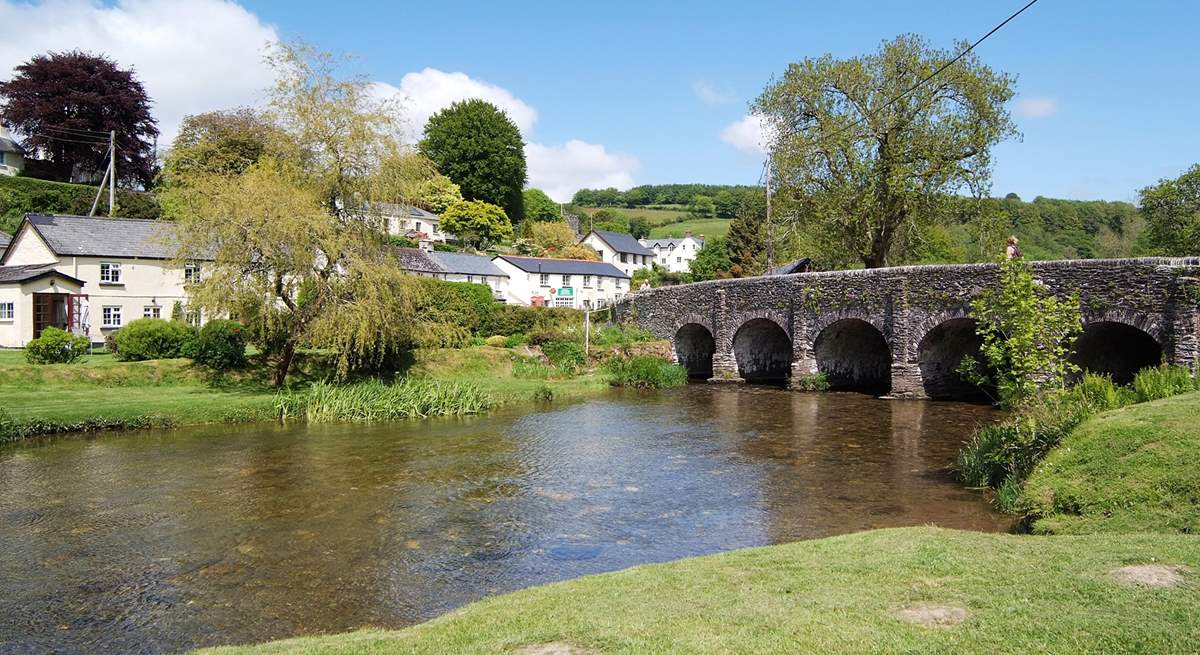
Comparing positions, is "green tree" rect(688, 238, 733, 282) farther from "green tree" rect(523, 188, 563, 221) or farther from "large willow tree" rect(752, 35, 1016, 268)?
"green tree" rect(523, 188, 563, 221)

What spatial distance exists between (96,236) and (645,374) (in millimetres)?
25085

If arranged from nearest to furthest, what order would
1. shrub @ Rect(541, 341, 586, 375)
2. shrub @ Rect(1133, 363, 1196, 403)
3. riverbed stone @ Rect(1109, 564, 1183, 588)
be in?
1. riverbed stone @ Rect(1109, 564, 1183, 588)
2. shrub @ Rect(1133, 363, 1196, 403)
3. shrub @ Rect(541, 341, 586, 375)

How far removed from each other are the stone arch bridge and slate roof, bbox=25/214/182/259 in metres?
22.9

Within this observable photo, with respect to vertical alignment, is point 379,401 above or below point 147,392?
below

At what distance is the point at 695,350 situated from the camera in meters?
38.9

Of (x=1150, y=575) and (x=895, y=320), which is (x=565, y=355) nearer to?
(x=895, y=320)


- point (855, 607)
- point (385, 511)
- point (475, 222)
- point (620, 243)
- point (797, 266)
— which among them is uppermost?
point (475, 222)

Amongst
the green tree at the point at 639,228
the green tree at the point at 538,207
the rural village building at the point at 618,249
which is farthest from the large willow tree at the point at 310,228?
the green tree at the point at 639,228

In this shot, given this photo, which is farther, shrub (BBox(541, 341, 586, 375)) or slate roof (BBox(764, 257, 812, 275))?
slate roof (BBox(764, 257, 812, 275))

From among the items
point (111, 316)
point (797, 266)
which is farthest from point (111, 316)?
point (797, 266)

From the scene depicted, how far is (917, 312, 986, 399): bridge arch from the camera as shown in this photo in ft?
88.2

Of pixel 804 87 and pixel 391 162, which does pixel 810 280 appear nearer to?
pixel 804 87

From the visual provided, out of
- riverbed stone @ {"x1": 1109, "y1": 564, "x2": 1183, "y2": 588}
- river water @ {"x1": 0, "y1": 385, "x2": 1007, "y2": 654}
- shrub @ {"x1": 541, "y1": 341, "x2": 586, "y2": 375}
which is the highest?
shrub @ {"x1": 541, "y1": 341, "x2": 586, "y2": 375}

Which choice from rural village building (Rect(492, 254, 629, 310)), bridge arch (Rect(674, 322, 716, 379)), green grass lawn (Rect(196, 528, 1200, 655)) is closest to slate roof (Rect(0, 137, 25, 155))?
rural village building (Rect(492, 254, 629, 310))
